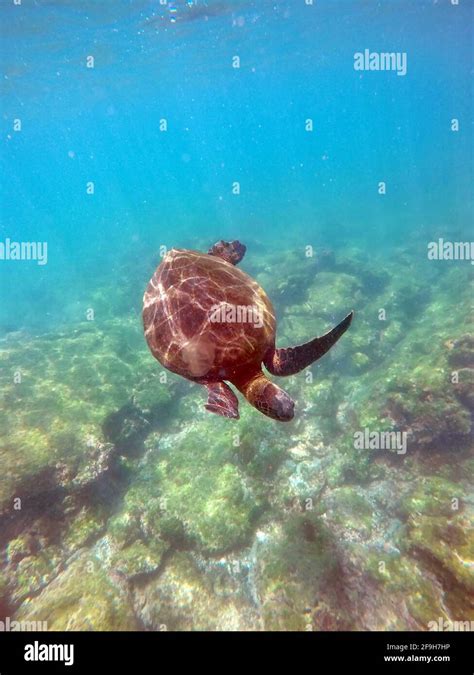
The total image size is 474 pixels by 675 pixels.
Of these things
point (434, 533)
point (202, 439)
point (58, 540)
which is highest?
point (202, 439)

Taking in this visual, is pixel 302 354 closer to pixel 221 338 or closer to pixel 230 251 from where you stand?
pixel 221 338

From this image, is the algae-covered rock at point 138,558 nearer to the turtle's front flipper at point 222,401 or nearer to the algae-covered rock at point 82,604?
the algae-covered rock at point 82,604

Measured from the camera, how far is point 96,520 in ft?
28.2

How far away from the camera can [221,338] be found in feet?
13.9

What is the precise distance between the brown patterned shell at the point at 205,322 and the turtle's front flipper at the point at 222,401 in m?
0.13

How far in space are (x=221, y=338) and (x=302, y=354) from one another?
1.06 meters

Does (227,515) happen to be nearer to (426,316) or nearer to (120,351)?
(120,351)

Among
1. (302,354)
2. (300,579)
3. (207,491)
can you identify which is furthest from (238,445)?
(302,354)

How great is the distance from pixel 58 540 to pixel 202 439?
4406mm

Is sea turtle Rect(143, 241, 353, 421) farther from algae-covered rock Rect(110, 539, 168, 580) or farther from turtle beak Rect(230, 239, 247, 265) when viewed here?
algae-covered rock Rect(110, 539, 168, 580)

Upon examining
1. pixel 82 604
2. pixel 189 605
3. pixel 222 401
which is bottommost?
pixel 189 605

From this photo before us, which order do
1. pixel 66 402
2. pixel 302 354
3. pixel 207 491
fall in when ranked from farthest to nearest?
pixel 66 402
pixel 207 491
pixel 302 354

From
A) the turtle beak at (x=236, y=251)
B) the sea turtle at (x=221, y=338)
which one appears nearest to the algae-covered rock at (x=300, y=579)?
the sea turtle at (x=221, y=338)

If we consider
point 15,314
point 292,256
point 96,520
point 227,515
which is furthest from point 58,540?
point 15,314
